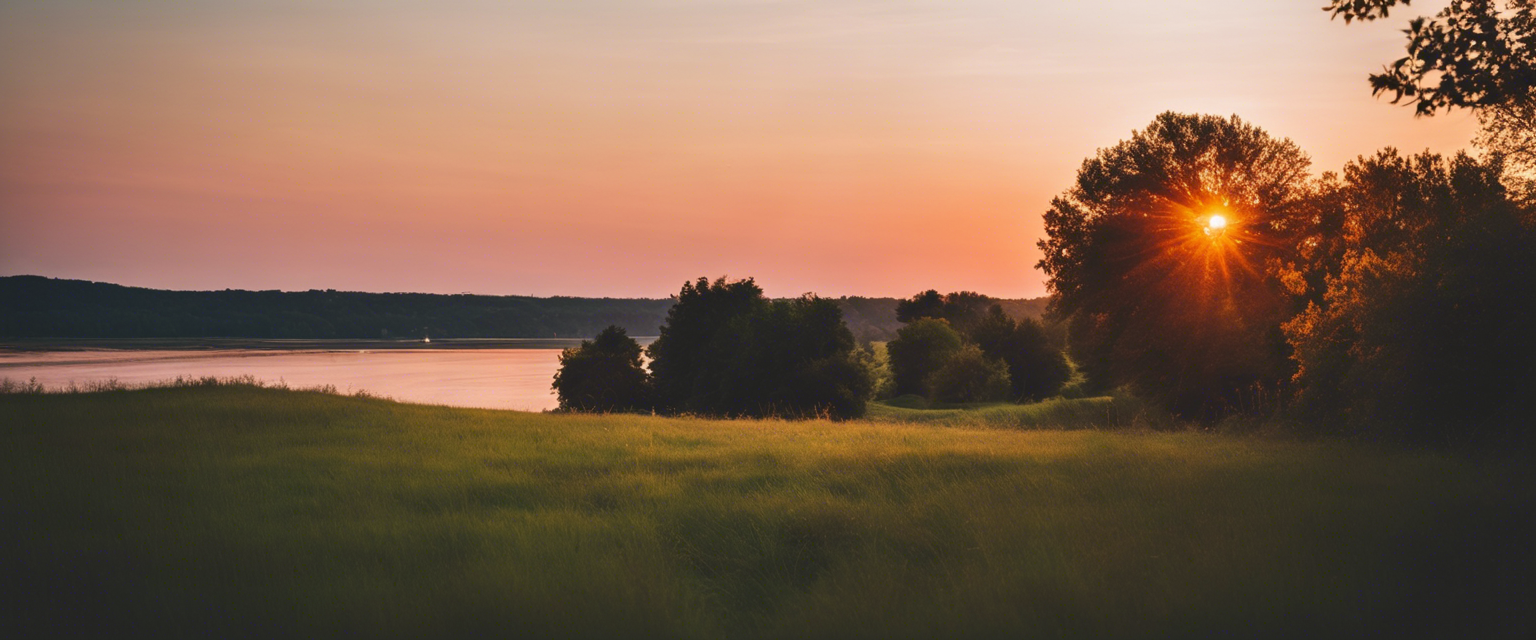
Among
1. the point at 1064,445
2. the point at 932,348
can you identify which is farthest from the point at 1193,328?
the point at 932,348

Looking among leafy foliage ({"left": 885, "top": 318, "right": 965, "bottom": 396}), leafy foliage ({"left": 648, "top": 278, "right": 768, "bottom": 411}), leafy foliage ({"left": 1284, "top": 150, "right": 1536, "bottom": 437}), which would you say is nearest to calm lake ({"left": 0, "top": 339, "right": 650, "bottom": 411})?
leafy foliage ({"left": 648, "top": 278, "right": 768, "bottom": 411})

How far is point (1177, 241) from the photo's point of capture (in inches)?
1593

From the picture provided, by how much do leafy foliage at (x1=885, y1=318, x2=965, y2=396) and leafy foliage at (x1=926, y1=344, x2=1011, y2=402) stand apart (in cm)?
1478

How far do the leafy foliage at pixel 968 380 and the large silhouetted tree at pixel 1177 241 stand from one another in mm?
35115

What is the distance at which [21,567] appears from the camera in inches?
305

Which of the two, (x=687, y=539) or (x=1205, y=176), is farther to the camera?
(x=1205, y=176)

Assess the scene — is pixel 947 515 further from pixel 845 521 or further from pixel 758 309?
pixel 758 309

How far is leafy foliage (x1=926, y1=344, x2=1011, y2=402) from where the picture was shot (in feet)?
255

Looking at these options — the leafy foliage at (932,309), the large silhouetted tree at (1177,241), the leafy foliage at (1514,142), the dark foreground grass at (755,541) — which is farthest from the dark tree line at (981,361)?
the dark foreground grass at (755,541)

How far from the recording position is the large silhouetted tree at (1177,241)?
3916 cm

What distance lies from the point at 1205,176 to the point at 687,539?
39.6 metres

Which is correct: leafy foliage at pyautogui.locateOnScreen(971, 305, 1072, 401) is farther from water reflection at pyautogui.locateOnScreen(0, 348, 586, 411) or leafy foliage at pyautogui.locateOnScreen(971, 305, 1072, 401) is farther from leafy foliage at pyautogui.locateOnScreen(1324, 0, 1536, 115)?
leafy foliage at pyautogui.locateOnScreen(1324, 0, 1536, 115)

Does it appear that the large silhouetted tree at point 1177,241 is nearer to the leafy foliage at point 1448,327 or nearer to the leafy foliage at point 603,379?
the leafy foliage at point 1448,327

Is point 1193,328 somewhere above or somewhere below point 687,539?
above
